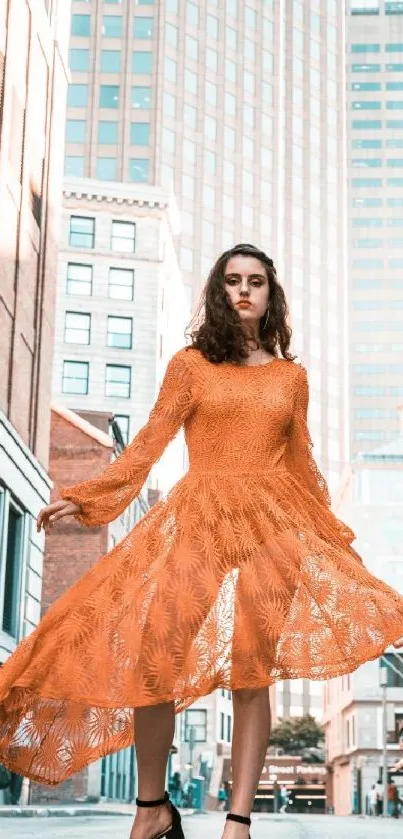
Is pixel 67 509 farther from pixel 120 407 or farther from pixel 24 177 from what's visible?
pixel 120 407

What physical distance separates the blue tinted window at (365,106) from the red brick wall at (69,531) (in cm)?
12074

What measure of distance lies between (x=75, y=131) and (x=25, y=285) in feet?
264

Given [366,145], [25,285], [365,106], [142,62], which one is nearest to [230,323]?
[25,285]

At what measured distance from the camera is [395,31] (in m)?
150

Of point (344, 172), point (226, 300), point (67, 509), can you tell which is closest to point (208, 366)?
point (226, 300)

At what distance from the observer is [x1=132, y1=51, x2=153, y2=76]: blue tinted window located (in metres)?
101

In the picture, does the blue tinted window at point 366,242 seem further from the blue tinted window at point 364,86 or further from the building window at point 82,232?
the building window at point 82,232

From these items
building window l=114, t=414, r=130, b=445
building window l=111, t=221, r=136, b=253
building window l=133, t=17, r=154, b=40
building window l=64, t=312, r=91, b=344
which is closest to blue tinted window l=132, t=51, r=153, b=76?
building window l=133, t=17, r=154, b=40

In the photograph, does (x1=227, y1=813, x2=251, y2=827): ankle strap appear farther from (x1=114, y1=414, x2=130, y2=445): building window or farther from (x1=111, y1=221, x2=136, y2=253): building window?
(x1=111, y1=221, x2=136, y2=253): building window

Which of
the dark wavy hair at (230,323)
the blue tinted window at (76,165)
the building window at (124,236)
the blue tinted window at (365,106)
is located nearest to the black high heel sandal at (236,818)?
the dark wavy hair at (230,323)

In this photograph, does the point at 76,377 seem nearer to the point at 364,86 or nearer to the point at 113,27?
the point at 113,27

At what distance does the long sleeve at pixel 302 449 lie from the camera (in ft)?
14.5

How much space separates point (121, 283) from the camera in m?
55.3

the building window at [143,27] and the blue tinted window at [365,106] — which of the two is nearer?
the building window at [143,27]
